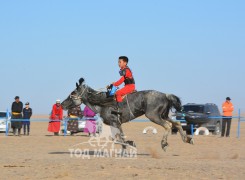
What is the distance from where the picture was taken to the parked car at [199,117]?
31.3m

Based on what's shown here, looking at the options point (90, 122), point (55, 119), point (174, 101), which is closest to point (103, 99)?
point (174, 101)

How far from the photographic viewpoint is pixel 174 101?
15.2 metres

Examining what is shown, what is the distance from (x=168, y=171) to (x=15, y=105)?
61.3ft

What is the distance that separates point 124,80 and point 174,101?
1335 millimetres

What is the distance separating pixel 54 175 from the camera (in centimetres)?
1057

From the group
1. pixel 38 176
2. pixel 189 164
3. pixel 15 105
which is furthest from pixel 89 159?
pixel 15 105

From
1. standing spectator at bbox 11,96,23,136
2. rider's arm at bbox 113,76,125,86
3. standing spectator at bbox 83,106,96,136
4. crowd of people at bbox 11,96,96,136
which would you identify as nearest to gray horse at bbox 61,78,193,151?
rider's arm at bbox 113,76,125,86

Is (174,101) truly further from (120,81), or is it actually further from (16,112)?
(16,112)

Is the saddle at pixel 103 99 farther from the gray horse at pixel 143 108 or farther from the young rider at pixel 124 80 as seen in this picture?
the young rider at pixel 124 80

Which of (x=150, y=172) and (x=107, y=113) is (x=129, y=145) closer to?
(x=107, y=113)

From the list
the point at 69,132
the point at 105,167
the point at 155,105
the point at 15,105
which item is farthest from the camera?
the point at 69,132

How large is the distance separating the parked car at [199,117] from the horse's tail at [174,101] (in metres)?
15.5

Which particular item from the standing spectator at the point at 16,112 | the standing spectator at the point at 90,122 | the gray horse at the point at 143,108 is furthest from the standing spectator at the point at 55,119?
the gray horse at the point at 143,108

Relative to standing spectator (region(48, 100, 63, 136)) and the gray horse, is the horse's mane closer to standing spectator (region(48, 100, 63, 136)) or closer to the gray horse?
the gray horse
